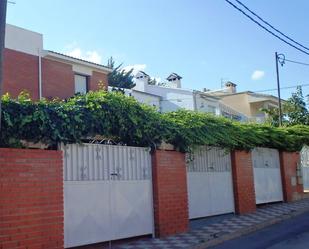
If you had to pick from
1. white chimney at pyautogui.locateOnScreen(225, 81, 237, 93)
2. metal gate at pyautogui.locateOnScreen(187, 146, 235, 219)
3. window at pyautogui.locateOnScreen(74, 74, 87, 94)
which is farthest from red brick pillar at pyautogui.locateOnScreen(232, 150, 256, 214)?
white chimney at pyautogui.locateOnScreen(225, 81, 237, 93)

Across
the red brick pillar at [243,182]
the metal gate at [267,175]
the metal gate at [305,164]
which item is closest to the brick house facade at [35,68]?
the metal gate at [267,175]

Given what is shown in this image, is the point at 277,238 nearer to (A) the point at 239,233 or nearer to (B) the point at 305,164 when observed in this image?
(A) the point at 239,233

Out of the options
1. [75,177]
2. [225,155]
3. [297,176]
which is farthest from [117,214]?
[297,176]

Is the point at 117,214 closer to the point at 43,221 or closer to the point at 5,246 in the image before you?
the point at 43,221

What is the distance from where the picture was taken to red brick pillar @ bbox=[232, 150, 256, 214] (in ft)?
48.1

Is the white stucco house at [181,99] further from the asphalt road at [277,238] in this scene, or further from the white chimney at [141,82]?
the asphalt road at [277,238]

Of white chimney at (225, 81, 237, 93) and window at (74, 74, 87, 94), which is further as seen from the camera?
white chimney at (225, 81, 237, 93)

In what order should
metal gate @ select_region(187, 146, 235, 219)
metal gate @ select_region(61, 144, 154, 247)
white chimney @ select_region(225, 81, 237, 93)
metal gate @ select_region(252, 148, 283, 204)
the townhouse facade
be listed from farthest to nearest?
white chimney @ select_region(225, 81, 237, 93)
the townhouse facade
metal gate @ select_region(252, 148, 283, 204)
metal gate @ select_region(187, 146, 235, 219)
metal gate @ select_region(61, 144, 154, 247)

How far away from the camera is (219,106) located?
37.8m

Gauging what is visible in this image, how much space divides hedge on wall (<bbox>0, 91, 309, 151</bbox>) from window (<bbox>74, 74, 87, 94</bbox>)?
12.8 metres

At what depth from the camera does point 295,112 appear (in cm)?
2848

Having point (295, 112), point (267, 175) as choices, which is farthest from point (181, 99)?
point (267, 175)

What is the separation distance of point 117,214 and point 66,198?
1523 millimetres

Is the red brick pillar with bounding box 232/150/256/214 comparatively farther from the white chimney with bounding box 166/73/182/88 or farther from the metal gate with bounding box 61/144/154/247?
→ the white chimney with bounding box 166/73/182/88
